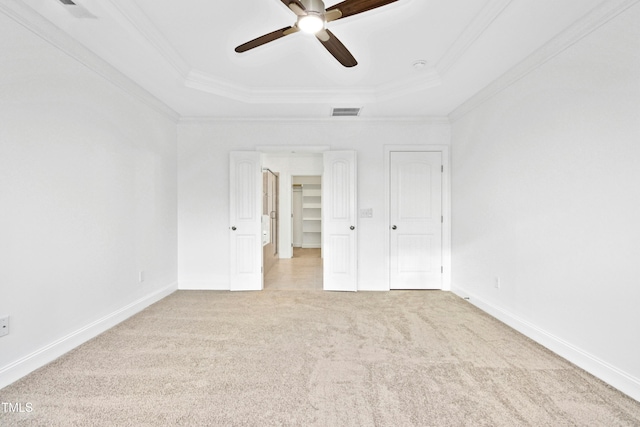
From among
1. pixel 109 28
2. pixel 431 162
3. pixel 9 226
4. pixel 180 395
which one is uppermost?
pixel 109 28

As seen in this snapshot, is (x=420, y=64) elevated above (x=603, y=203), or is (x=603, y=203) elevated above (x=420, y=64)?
(x=420, y=64)

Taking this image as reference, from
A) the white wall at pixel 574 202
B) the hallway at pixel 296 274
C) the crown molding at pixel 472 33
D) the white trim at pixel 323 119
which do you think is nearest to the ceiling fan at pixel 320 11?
the crown molding at pixel 472 33

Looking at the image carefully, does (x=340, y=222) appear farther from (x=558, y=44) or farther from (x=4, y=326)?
(x=4, y=326)

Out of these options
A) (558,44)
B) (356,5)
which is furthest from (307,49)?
(558,44)

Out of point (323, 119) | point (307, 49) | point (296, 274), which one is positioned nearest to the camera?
point (307, 49)

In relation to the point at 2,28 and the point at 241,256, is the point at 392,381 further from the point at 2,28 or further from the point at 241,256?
the point at 2,28

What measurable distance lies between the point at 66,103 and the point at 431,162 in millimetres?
4161

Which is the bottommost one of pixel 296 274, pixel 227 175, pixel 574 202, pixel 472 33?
pixel 296 274

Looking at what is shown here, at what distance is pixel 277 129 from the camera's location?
14.9 ft

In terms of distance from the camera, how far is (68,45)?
248 centimetres

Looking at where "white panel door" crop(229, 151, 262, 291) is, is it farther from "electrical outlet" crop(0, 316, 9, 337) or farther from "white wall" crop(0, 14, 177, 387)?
"electrical outlet" crop(0, 316, 9, 337)

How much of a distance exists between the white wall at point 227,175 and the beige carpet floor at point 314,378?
4.13 ft

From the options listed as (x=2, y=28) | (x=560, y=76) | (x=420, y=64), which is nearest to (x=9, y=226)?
(x=2, y=28)

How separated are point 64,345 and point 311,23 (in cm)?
303
